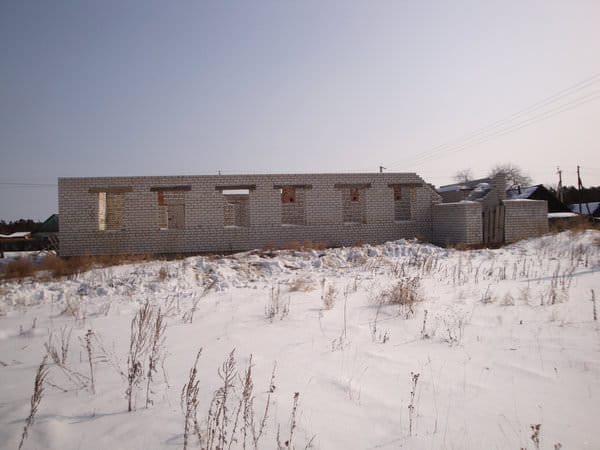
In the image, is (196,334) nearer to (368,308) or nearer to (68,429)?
(68,429)

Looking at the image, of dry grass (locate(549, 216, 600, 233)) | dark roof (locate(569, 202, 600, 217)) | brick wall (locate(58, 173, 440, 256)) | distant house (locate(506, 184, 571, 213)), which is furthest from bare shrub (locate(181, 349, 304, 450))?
dark roof (locate(569, 202, 600, 217))

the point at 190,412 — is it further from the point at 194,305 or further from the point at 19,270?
the point at 19,270

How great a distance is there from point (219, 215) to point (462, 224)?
9.20 m

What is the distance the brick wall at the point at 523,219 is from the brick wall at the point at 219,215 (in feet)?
10.1

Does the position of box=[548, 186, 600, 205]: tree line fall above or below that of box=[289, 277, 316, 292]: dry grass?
above

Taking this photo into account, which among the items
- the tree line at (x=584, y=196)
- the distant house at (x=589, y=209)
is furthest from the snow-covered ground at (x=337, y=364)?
the tree line at (x=584, y=196)

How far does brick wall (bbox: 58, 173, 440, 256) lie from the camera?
11.8 meters

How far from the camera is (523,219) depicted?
1268 centimetres

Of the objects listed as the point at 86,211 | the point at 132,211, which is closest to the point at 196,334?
the point at 132,211

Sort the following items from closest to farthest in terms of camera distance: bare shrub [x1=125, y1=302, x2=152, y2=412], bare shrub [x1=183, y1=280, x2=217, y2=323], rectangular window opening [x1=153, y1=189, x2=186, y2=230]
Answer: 1. bare shrub [x1=125, y1=302, x2=152, y2=412]
2. bare shrub [x1=183, y1=280, x2=217, y2=323]
3. rectangular window opening [x1=153, y1=189, x2=186, y2=230]

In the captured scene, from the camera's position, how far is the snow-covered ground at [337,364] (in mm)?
1981

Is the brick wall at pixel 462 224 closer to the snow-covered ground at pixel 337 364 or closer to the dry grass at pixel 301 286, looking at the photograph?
the snow-covered ground at pixel 337 364

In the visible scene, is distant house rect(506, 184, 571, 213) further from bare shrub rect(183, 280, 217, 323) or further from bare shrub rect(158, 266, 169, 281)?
bare shrub rect(158, 266, 169, 281)

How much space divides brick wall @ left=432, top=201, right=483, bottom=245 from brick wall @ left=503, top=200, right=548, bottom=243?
131 centimetres
